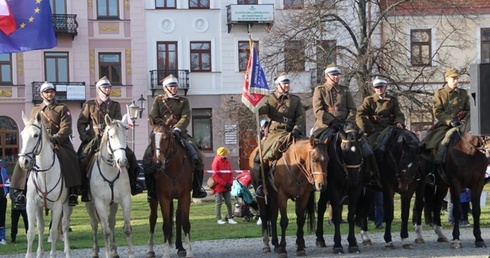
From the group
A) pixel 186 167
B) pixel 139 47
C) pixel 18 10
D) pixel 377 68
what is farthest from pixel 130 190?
pixel 139 47

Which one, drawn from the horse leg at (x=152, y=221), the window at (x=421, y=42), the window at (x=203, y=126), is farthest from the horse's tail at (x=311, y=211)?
the window at (x=203, y=126)

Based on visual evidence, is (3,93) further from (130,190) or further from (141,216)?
(130,190)

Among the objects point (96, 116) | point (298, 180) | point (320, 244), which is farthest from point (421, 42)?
point (96, 116)

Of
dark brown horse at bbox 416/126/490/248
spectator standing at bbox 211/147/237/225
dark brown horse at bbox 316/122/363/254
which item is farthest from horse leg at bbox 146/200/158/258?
spectator standing at bbox 211/147/237/225

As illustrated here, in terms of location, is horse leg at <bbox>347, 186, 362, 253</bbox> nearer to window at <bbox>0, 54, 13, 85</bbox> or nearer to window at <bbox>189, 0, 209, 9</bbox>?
window at <bbox>189, 0, 209, 9</bbox>

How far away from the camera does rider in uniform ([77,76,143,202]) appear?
15.0 m

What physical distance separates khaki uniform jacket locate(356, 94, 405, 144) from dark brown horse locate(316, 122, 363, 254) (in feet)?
4.86

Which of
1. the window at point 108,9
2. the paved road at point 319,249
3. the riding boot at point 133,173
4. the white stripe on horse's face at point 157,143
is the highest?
the window at point 108,9

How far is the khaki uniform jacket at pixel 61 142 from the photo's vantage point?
567 inches

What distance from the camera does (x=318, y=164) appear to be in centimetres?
1403

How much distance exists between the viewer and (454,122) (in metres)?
15.8

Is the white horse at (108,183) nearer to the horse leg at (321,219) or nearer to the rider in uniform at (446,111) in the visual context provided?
the horse leg at (321,219)

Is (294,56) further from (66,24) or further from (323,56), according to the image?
(66,24)

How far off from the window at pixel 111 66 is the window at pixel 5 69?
16.1 ft
